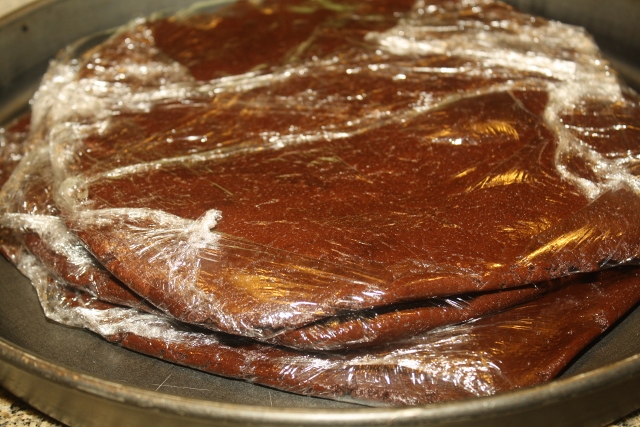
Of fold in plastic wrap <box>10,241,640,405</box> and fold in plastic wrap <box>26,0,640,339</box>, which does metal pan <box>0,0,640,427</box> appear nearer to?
fold in plastic wrap <box>10,241,640,405</box>

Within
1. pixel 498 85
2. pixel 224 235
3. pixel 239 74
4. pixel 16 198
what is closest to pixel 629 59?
pixel 498 85

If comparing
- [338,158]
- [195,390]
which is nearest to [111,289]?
[195,390]

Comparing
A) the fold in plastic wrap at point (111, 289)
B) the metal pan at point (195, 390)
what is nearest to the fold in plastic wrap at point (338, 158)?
the fold in plastic wrap at point (111, 289)

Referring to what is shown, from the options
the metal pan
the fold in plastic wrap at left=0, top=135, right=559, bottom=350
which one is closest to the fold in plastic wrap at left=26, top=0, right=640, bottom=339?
the fold in plastic wrap at left=0, top=135, right=559, bottom=350

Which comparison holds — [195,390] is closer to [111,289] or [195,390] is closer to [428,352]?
[111,289]

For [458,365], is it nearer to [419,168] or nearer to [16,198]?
[419,168]

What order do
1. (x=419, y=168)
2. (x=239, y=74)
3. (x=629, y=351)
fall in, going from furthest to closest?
(x=239, y=74) < (x=419, y=168) < (x=629, y=351)
